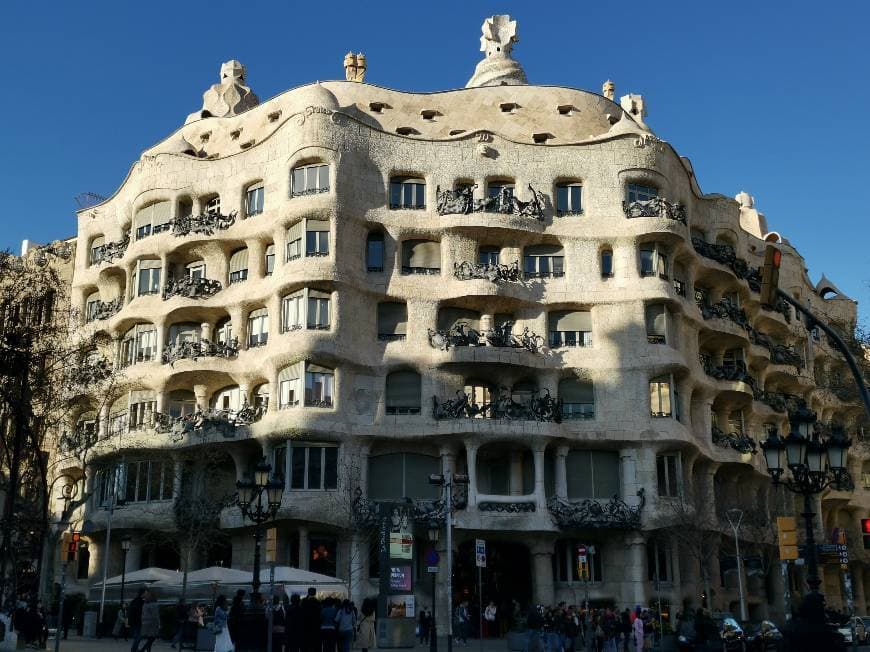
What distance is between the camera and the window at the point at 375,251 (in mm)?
49125

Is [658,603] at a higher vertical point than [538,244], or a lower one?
lower

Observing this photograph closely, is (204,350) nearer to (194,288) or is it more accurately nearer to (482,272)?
(194,288)

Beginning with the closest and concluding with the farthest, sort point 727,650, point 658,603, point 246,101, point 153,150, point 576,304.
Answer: point 727,650 < point 658,603 < point 576,304 < point 153,150 < point 246,101

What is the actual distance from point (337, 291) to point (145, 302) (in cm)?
1064

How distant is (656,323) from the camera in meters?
49.6

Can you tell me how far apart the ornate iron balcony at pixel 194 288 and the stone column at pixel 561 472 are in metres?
17.4

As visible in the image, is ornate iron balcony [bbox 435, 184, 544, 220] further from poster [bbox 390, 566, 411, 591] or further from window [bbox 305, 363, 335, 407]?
poster [bbox 390, 566, 411, 591]

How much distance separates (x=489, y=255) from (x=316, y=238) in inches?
327

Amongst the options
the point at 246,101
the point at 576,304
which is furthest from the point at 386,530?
the point at 246,101

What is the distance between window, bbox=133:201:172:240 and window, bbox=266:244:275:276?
221 inches

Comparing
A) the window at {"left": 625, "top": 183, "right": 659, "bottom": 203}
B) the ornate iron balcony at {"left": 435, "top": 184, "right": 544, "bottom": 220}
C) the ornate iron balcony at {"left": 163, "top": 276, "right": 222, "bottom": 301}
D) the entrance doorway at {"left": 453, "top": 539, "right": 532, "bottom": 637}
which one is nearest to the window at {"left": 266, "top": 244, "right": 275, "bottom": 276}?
the ornate iron balcony at {"left": 163, "top": 276, "right": 222, "bottom": 301}

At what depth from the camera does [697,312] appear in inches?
2077

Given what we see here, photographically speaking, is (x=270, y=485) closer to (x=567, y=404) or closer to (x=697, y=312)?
(x=567, y=404)

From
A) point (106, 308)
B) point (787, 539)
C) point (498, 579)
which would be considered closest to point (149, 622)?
point (787, 539)
